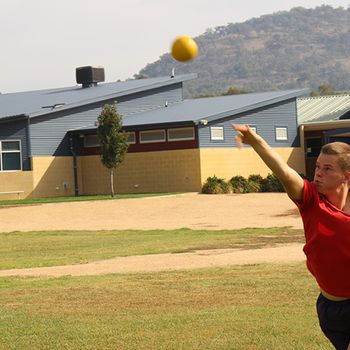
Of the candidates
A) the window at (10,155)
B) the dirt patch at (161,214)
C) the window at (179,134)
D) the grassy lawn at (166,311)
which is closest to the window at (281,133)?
the window at (179,134)

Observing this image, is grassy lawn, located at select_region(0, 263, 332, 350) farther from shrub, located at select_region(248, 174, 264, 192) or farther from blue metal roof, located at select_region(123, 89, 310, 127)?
blue metal roof, located at select_region(123, 89, 310, 127)

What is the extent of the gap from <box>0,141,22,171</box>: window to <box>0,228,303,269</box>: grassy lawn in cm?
1345

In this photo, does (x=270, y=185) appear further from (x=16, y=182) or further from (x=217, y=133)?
(x=16, y=182)

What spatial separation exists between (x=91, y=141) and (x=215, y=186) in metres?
7.36

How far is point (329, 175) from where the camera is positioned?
6496 millimetres

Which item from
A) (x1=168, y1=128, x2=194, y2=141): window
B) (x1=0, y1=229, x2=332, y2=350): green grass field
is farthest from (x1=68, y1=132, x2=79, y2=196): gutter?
(x1=0, y1=229, x2=332, y2=350): green grass field

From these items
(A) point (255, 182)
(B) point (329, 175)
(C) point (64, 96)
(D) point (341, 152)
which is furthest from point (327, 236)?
(C) point (64, 96)

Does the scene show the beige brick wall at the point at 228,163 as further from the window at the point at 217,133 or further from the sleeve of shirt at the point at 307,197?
the sleeve of shirt at the point at 307,197

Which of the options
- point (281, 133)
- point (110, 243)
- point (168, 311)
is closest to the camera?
point (168, 311)

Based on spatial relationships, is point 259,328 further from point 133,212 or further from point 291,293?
point 133,212

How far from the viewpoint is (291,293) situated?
1321 cm

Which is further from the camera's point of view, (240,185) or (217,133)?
(217,133)

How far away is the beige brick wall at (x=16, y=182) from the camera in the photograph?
4466 cm

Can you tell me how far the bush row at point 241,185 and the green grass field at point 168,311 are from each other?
83.2 ft
